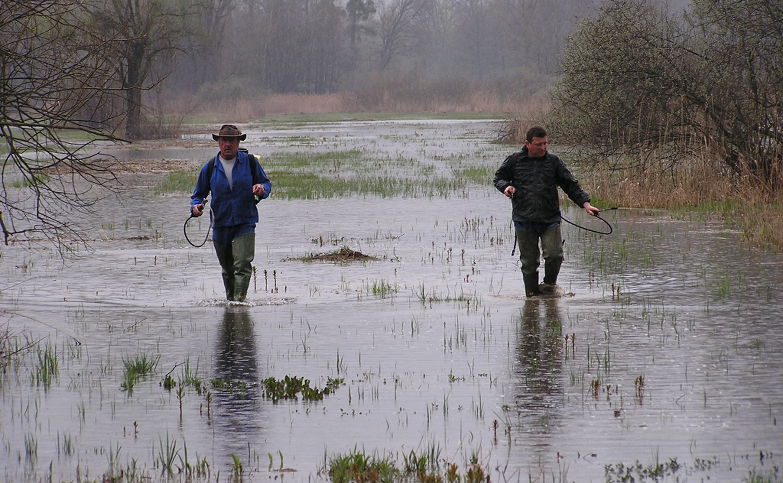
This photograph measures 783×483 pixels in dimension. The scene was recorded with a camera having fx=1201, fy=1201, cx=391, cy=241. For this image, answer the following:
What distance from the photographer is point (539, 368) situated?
892 cm

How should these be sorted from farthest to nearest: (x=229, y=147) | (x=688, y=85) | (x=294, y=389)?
(x=688, y=85) → (x=229, y=147) → (x=294, y=389)

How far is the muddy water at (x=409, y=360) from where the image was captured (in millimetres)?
6844

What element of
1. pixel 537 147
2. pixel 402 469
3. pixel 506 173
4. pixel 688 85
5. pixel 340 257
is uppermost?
pixel 688 85

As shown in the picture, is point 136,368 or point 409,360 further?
point 409,360

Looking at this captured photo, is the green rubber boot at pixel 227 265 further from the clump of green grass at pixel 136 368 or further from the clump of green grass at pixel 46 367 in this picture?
the clump of green grass at pixel 136 368

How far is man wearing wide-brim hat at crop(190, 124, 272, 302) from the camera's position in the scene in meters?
11.8

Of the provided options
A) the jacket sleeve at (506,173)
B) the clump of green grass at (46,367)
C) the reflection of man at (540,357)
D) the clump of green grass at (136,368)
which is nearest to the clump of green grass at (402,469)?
the reflection of man at (540,357)

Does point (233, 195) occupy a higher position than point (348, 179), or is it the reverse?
point (233, 195)

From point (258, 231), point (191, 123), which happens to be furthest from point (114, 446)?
point (191, 123)

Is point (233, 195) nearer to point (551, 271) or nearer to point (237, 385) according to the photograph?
point (551, 271)

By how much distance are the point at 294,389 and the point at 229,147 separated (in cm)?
401

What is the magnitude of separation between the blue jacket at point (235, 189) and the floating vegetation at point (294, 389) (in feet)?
11.6

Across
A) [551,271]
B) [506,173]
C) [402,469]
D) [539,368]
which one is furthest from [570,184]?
[402,469]

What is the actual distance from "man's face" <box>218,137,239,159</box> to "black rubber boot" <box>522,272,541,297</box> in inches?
127
